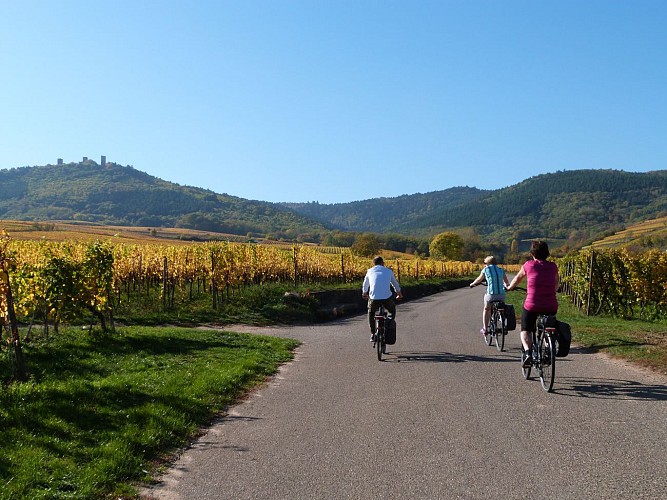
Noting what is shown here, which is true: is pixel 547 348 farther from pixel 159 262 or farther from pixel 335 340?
pixel 159 262

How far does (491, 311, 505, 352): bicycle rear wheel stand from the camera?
41.4ft

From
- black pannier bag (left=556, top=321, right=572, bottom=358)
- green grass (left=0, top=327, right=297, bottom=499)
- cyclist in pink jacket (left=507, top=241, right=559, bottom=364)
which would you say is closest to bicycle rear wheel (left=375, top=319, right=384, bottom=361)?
green grass (left=0, top=327, right=297, bottom=499)

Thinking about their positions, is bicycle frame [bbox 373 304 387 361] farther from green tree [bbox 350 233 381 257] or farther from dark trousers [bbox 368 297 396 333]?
green tree [bbox 350 233 381 257]

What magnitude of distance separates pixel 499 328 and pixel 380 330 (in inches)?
122

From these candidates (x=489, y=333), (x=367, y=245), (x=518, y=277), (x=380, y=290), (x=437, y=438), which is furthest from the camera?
(x=367, y=245)

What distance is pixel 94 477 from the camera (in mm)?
4762

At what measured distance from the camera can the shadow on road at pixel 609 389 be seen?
7.70 m

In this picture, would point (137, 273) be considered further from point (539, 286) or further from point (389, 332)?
point (539, 286)

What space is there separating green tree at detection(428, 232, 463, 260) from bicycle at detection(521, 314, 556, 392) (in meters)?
111

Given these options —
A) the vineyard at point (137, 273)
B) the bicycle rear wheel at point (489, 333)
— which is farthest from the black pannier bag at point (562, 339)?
the vineyard at point (137, 273)

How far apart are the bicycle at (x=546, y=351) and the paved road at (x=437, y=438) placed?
0.84 feet

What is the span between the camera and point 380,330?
37.7 ft

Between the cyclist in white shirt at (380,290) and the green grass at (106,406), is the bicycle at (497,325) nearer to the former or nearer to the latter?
the cyclist in white shirt at (380,290)

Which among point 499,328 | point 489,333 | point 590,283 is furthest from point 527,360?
point 590,283
